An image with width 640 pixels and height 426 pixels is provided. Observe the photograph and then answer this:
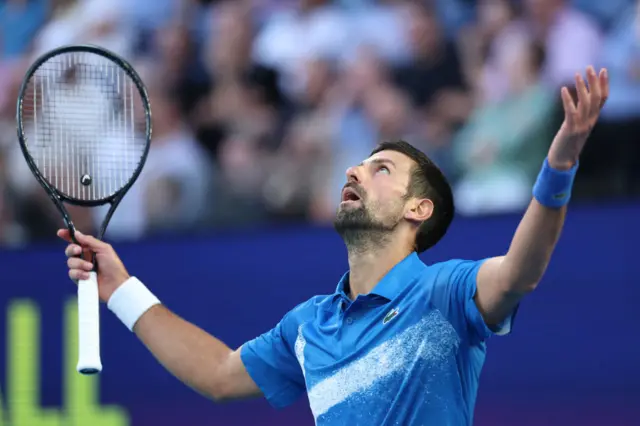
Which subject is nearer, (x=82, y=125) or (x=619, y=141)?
(x=82, y=125)

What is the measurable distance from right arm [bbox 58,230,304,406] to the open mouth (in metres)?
0.53

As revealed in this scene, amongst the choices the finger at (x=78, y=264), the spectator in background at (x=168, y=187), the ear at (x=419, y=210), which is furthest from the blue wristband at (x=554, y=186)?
the spectator in background at (x=168, y=187)

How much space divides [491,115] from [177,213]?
2.28 m

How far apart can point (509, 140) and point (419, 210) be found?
276 centimetres

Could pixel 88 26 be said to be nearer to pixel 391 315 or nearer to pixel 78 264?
pixel 78 264

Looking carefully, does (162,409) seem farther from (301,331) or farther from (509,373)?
(301,331)

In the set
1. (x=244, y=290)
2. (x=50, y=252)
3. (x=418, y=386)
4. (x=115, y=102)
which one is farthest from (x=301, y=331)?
(x=50, y=252)

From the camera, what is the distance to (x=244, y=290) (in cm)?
766

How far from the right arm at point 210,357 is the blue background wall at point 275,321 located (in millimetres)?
2653

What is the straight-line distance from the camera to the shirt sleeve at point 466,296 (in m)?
3.71

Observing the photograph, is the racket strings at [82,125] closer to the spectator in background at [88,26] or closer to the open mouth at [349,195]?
the open mouth at [349,195]

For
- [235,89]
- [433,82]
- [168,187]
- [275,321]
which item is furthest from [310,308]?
[235,89]

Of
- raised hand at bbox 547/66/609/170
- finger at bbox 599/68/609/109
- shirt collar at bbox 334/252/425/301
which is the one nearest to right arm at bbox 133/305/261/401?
shirt collar at bbox 334/252/425/301

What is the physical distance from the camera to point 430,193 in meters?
4.36
